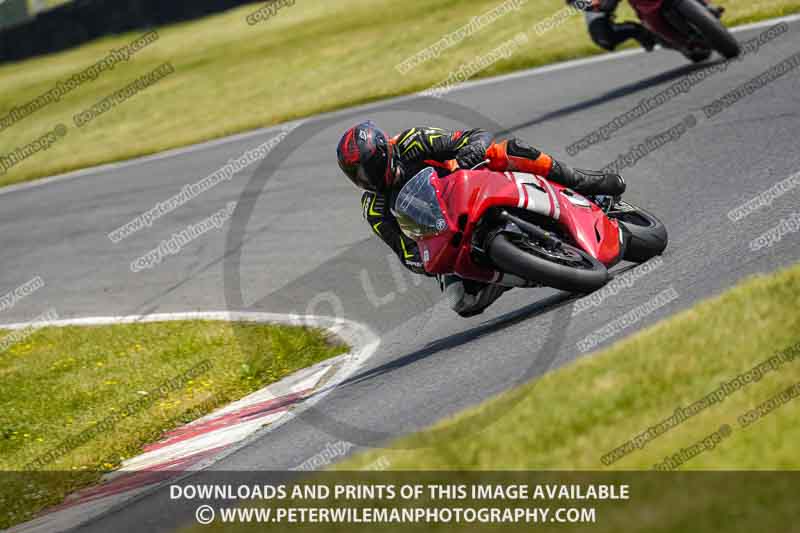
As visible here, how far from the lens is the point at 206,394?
9109 millimetres

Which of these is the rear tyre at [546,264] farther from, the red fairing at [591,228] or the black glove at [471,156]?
the black glove at [471,156]

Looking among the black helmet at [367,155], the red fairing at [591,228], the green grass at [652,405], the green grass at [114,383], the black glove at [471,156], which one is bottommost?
the green grass at [114,383]

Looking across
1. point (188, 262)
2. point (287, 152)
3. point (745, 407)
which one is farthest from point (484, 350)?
point (287, 152)

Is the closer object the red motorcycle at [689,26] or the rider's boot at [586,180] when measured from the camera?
the rider's boot at [586,180]

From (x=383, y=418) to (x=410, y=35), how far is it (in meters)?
19.6

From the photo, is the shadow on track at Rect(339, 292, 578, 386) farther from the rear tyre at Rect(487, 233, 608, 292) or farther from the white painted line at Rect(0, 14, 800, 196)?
the white painted line at Rect(0, 14, 800, 196)

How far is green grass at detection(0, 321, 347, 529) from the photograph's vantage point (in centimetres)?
819

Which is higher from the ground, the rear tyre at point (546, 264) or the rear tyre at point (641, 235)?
the rear tyre at point (546, 264)

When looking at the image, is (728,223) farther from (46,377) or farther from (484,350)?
(46,377)

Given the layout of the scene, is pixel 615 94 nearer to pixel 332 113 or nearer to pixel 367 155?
pixel 332 113

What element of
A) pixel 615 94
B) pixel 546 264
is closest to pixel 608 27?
pixel 615 94

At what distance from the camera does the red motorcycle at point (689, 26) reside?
12461mm

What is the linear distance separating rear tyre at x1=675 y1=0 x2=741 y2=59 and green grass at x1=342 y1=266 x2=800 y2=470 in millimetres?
7218

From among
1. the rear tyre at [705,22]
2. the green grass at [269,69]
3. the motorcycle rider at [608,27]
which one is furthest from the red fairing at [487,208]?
the green grass at [269,69]
